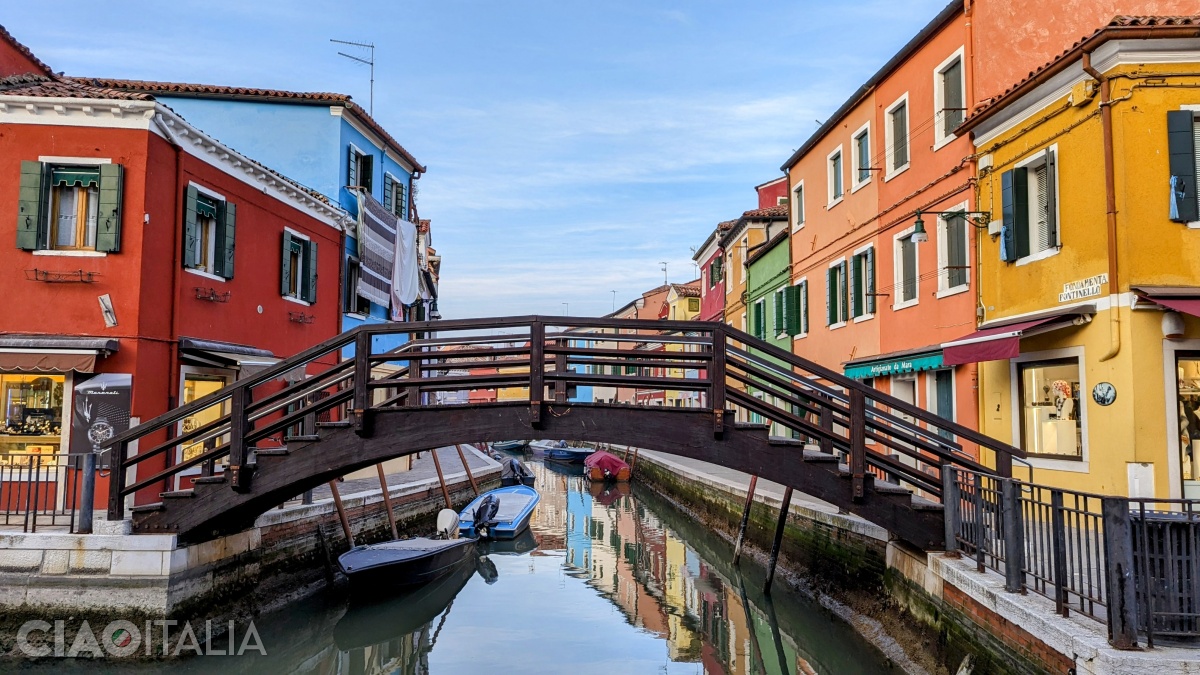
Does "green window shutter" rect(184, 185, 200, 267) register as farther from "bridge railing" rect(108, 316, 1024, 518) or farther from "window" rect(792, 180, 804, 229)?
"window" rect(792, 180, 804, 229)

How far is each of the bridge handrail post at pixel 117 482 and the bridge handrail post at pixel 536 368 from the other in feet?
16.2

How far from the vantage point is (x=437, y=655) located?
1213 centimetres

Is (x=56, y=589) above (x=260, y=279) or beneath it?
beneath

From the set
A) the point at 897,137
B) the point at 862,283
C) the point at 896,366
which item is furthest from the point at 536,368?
the point at 862,283

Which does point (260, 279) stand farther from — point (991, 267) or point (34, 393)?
point (991, 267)

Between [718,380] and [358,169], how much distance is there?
15.8 meters

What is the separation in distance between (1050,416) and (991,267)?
254 centimetres

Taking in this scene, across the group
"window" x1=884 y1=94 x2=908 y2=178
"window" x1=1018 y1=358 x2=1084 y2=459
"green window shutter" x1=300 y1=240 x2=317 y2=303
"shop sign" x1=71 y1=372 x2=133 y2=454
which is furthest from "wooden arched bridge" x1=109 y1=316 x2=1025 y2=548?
"window" x1=884 y1=94 x2=908 y2=178

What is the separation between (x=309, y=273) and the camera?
18.2 meters

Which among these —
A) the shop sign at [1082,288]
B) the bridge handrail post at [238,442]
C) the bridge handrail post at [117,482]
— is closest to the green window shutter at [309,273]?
the bridge handrail post at [117,482]

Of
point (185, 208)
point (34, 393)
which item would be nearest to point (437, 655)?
point (34, 393)

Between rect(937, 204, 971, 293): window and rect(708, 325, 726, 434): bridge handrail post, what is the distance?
595 centimetres

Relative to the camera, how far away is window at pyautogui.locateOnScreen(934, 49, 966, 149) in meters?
14.6

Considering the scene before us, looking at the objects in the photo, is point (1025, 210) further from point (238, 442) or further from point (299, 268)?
point (299, 268)
